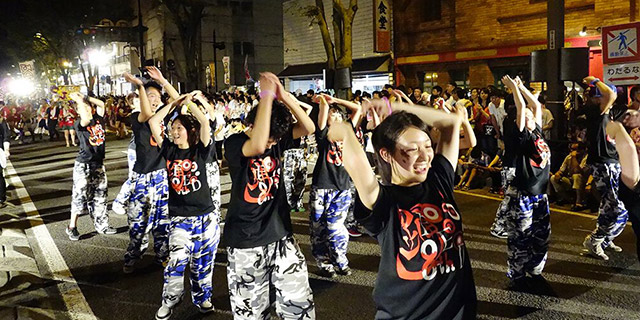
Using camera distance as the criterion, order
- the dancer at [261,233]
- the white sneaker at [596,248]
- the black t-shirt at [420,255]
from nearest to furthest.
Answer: the black t-shirt at [420,255] → the dancer at [261,233] → the white sneaker at [596,248]

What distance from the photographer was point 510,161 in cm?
605

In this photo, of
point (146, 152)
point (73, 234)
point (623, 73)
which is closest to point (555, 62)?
point (623, 73)

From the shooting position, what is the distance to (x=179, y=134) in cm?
496

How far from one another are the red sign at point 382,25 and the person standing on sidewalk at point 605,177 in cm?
1704

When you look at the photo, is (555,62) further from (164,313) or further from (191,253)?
(164,313)

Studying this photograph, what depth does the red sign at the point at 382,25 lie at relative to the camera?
22.9m

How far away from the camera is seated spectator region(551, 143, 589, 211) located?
9.09m

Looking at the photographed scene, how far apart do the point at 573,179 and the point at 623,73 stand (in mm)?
1936

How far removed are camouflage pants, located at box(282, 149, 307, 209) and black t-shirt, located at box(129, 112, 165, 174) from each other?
2.95m

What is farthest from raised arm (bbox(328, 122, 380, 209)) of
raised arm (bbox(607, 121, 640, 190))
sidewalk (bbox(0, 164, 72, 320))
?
sidewalk (bbox(0, 164, 72, 320))

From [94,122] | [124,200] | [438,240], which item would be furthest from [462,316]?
[94,122]

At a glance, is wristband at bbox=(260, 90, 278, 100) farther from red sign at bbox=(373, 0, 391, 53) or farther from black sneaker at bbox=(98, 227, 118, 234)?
red sign at bbox=(373, 0, 391, 53)

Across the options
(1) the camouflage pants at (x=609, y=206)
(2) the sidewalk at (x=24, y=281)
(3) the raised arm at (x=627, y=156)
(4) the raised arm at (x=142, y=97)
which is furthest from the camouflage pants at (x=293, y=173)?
(3) the raised arm at (x=627, y=156)

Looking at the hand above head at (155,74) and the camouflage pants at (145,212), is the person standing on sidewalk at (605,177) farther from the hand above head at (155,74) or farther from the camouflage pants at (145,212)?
the camouflage pants at (145,212)
